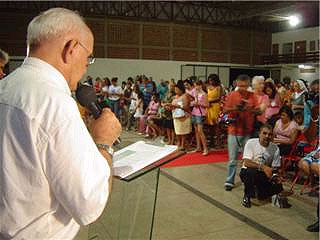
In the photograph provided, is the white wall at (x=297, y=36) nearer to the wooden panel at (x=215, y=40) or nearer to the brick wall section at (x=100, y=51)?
the wooden panel at (x=215, y=40)

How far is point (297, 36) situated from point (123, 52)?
35.6 feet

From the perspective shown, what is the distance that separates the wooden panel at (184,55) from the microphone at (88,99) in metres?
17.4

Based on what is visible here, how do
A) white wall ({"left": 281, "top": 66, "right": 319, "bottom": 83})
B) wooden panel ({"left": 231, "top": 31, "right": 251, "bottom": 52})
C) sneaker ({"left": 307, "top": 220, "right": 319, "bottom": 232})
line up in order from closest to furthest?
1. sneaker ({"left": 307, "top": 220, "right": 319, "bottom": 232})
2. white wall ({"left": 281, "top": 66, "right": 319, "bottom": 83})
3. wooden panel ({"left": 231, "top": 31, "right": 251, "bottom": 52})

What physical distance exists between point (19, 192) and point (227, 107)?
144 inches

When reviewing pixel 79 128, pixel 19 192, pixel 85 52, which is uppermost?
pixel 85 52

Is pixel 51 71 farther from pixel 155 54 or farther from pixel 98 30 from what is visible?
pixel 155 54

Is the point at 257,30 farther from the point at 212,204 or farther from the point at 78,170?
the point at 78,170

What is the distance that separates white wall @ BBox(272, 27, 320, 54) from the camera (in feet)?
62.4

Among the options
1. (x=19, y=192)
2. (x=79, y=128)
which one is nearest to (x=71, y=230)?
(x=19, y=192)

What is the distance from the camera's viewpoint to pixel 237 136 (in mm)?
4254

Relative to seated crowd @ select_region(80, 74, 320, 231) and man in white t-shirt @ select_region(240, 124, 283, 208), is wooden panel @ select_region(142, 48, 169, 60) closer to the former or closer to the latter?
seated crowd @ select_region(80, 74, 320, 231)

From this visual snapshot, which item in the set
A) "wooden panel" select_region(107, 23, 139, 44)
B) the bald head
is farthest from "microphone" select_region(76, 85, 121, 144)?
"wooden panel" select_region(107, 23, 139, 44)

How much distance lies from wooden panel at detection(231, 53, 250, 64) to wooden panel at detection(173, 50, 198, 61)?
276 cm

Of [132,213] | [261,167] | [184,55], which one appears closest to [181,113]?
[261,167]
